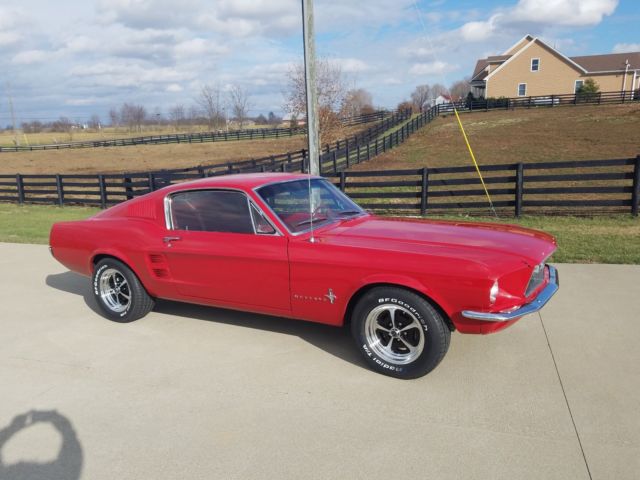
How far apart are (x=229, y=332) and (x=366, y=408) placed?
1.83m

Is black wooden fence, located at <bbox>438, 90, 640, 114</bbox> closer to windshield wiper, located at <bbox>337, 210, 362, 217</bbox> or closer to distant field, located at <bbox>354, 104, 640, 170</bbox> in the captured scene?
distant field, located at <bbox>354, 104, 640, 170</bbox>

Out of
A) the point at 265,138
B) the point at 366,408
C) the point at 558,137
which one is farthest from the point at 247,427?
the point at 265,138

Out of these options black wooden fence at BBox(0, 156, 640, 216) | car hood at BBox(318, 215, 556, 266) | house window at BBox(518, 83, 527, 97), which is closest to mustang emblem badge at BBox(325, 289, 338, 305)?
car hood at BBox(318, 215, 556, 266)

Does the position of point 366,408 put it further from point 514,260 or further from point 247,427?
point 514,260

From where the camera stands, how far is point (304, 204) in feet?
14.7

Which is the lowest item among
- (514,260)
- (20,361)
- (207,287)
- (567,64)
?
(20,361)

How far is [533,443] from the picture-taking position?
2811mm

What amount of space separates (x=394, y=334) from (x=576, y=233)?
6.22 meters

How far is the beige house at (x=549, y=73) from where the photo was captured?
53312 millimetres

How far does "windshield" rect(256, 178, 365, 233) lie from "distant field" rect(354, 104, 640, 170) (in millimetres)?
17832

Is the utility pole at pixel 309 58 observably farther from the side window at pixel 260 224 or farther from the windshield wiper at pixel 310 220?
the side window at pixel 260 224

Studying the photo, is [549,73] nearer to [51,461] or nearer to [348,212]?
[348,212]

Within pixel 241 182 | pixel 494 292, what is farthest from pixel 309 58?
pixel 494 292

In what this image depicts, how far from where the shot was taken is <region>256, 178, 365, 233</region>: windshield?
13.9 ft
